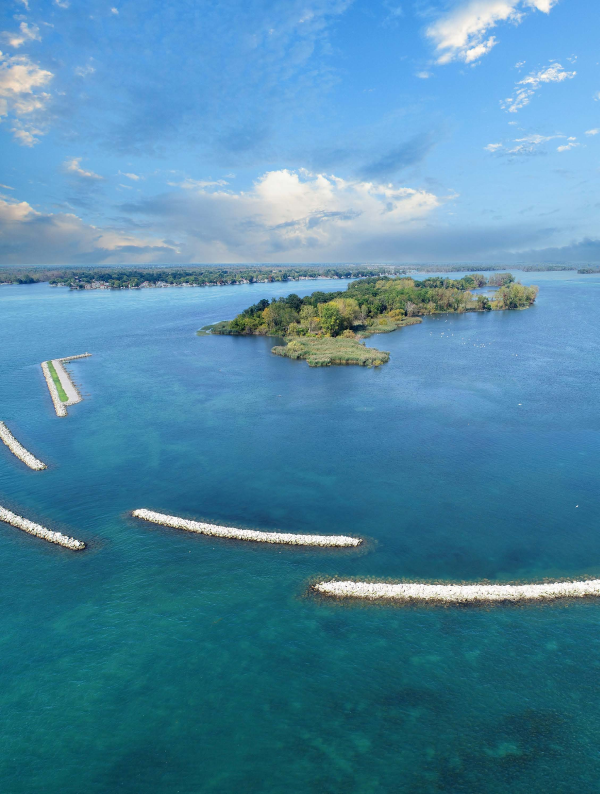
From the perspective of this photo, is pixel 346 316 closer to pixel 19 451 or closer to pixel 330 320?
pixel 330 320

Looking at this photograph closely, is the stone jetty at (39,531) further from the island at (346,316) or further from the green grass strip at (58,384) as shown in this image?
the island at (346,316)

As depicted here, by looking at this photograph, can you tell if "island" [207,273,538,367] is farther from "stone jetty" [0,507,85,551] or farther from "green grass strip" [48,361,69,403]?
"stone jetty" [0,507,85,551]

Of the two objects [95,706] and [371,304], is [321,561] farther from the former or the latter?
[371,304]

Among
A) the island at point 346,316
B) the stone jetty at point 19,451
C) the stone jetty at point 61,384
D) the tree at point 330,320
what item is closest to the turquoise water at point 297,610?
the stone jetty at point 19,451

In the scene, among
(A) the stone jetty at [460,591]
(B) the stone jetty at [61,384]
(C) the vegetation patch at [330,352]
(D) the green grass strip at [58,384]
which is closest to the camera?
(A) the stone jetty at [460,591]

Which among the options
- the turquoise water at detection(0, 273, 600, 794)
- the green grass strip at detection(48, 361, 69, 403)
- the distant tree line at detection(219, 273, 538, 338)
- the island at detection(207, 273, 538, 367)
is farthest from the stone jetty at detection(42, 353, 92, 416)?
the distant tree line at detection(219, 273, 538, 338)

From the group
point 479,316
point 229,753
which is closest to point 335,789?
point 229,753

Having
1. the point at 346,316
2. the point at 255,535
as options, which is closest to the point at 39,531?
the point at 255,535
